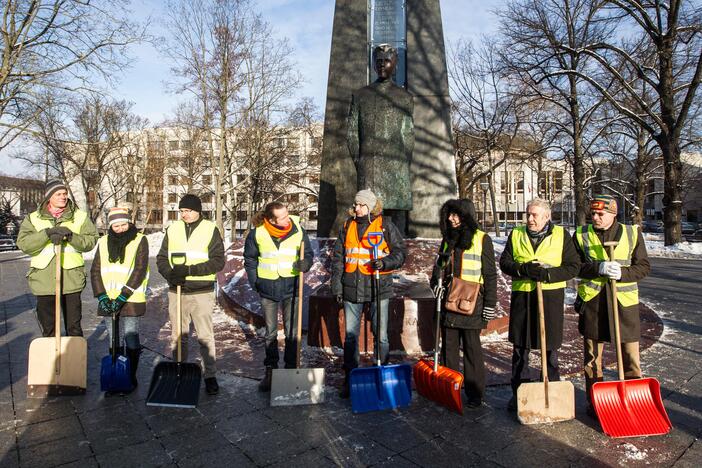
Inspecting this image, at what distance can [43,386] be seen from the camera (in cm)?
399

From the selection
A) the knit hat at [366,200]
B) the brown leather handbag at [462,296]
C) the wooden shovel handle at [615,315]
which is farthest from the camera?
A: the knit hat at [366,200]

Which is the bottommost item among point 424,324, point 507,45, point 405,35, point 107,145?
point 424,324

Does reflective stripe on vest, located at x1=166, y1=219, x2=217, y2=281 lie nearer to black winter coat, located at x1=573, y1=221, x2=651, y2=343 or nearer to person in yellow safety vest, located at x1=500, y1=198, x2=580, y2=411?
person in yellow safety vest, located at x1=500, y1=198, x2=580, y2=411

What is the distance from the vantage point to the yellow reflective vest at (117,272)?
4141 millimetres

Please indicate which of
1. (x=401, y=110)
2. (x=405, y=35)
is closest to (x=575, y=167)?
(x=405, y=35)

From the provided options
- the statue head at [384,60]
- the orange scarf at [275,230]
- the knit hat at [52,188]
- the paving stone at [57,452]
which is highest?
the statue head at [384,60]

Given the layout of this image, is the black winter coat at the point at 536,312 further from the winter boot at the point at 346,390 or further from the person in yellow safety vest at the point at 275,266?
the person in yellow safety vest at the point at 275,266

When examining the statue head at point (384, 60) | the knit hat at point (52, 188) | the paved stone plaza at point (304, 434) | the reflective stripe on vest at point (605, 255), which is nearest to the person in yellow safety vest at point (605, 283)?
the reflective stripe on vest at point (605, 255)

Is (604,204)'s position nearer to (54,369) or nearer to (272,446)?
(272,446)

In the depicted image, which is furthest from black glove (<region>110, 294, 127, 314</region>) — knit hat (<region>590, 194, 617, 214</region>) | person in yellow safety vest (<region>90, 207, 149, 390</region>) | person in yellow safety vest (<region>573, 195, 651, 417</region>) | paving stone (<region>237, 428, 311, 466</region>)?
knit hat (<region>590, 194, 617, 214</region>)

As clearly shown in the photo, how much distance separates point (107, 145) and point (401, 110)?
31503 millimetres

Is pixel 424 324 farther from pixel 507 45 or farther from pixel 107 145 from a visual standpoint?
pixel 107 145

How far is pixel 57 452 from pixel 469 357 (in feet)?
9.94

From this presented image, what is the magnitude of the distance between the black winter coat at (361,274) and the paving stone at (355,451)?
4.16ft
